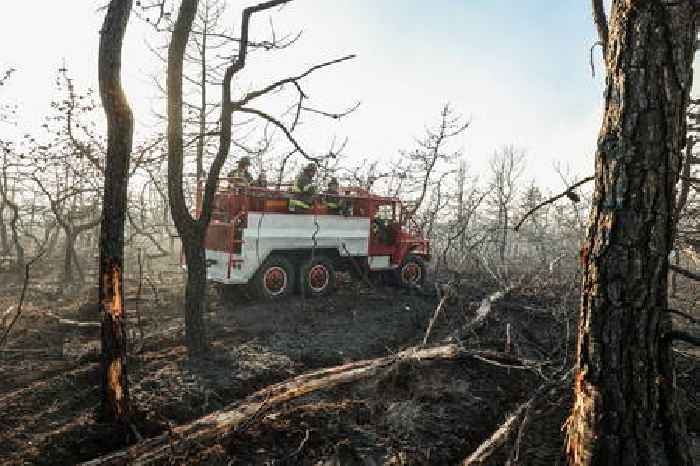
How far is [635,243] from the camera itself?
2264 millimetres

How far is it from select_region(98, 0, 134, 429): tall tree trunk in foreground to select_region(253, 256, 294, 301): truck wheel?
16.0 feet

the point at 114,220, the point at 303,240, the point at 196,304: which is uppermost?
the point at 114,220

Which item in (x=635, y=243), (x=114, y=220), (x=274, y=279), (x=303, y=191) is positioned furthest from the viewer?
(x=303, y=191)

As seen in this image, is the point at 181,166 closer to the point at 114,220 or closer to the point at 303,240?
the point at 114,220

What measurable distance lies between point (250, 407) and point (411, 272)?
24.5 ft

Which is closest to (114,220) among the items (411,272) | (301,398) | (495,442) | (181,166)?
(181,166)

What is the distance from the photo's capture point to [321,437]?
3.71 m

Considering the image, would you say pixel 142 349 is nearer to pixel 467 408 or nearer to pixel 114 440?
pixel 114 440

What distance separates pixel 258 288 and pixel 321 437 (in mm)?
5342

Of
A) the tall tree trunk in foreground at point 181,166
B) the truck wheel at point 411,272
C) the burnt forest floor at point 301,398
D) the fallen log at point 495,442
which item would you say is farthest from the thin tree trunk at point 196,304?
the truck wheel at point 411,272

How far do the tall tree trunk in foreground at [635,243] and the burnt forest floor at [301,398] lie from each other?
0.97 metres

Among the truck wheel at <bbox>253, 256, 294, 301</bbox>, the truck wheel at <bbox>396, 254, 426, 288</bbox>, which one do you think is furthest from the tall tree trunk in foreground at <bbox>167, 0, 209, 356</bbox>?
the truck wheel at <bbox>396, 254, 426, 288</bbox>

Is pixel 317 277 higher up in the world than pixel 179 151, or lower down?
lower down

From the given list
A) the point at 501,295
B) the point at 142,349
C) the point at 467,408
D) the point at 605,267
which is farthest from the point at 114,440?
the point at 501,295
